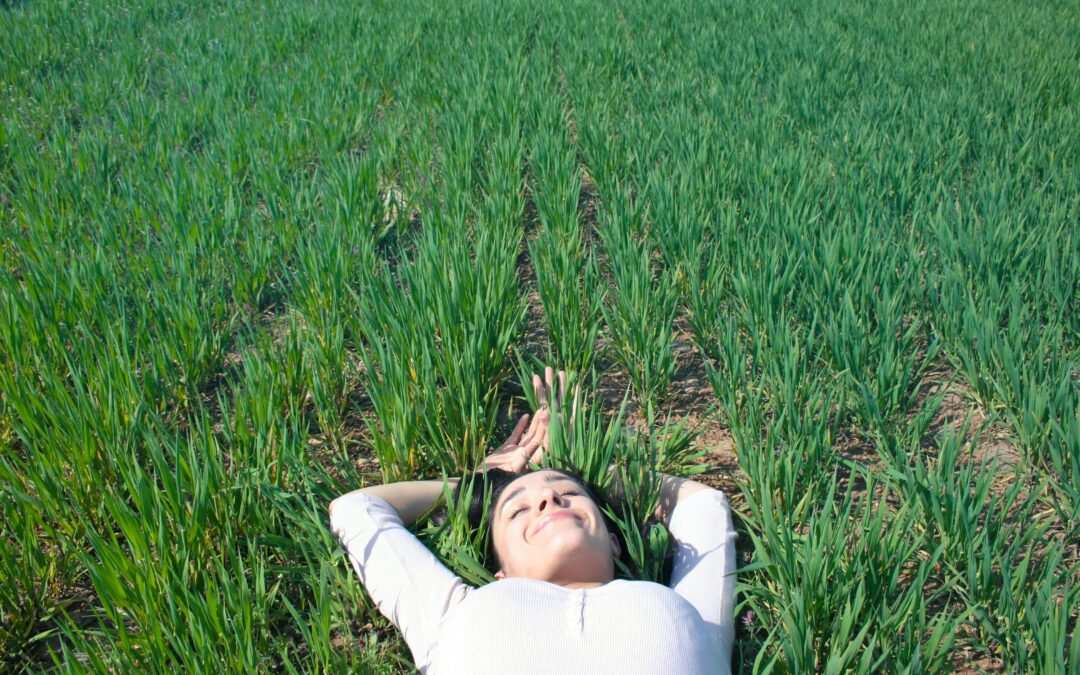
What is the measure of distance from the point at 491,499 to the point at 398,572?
245 millimetres

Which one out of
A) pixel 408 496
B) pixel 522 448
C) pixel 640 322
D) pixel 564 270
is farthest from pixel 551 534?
pixel 564 270

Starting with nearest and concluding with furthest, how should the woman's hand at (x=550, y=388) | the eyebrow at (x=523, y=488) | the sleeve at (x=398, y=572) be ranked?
the sleeve at (x=398, y=572) < the eyebrow at (x=523, y=488) < the woman's hand at (x=550, y=388)

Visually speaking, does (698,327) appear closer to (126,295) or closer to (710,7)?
(126,295)

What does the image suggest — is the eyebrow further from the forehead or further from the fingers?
the fingers

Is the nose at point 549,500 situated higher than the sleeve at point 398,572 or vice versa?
the nose at point 549,500

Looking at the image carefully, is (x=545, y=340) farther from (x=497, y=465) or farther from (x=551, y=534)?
(x=551, y=534)

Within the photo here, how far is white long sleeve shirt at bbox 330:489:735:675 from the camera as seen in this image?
1189 millimetres

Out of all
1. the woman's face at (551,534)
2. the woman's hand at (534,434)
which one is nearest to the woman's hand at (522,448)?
the woman's hand at (534,434)

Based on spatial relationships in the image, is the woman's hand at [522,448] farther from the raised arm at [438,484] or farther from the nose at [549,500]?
the nose at [549,500]

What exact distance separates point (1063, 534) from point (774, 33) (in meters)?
5.07

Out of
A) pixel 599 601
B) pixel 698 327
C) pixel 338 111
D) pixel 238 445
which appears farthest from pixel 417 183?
pixel 599 601

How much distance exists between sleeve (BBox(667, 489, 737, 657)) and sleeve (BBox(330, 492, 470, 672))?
39 cm

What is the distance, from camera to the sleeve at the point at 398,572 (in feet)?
4.48

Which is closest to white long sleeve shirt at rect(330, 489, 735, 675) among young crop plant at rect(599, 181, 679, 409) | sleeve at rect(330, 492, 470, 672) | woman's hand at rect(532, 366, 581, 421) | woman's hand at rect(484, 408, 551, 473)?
sleeve at rect(330, 492, 470, 672)
